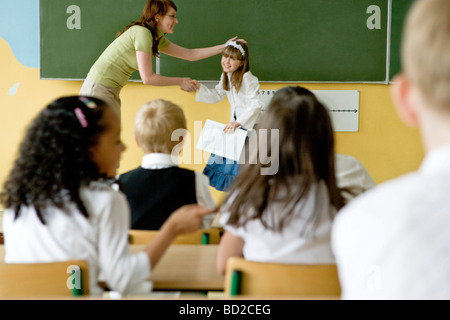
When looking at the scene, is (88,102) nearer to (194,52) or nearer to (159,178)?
(159,178)

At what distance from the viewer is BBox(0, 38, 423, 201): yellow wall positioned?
13.6 ft

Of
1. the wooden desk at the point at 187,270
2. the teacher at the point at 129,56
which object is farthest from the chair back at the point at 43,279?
the teacher at the point at 129,56

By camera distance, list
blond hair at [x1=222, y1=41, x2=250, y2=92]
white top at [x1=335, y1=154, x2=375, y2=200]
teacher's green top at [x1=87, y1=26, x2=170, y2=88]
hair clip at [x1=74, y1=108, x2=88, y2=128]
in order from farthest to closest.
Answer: blond hair at [x1=222, y1=41, x2=250, y2=92] → teacher's green top at [x1=87, y1=26, x2=170, y2=88] → white top at [x1=335, y1=154, x2=375, y2=200] → hair clip at [x1=74, y1=108, x2=88, y2=128]

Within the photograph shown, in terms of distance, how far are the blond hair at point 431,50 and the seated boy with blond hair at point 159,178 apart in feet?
3.96

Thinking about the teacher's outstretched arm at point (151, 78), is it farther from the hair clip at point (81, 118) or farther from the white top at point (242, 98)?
the hair clip at point (81, 118)

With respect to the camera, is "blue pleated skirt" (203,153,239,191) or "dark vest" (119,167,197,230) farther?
"blue pleated skirt" (203,153,239,191)

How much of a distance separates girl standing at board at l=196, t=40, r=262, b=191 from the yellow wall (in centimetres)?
14

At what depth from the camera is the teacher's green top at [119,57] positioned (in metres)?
3.27

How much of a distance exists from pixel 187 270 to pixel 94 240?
0.30 meters

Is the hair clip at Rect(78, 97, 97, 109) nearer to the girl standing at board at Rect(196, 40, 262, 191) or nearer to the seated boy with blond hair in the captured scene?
the seated boy with blond hair

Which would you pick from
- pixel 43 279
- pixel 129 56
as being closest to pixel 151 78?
pixel 129 56

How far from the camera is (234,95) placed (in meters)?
3.97

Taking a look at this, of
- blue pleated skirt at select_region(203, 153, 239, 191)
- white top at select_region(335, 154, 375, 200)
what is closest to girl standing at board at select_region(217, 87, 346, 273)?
white top at select_region(335, 154, 375, 200)
